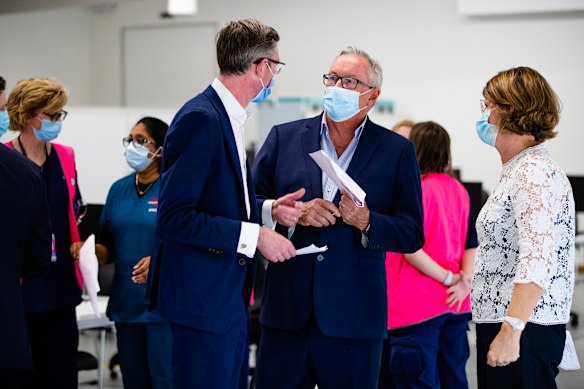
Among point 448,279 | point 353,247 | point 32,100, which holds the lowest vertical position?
point 448,279

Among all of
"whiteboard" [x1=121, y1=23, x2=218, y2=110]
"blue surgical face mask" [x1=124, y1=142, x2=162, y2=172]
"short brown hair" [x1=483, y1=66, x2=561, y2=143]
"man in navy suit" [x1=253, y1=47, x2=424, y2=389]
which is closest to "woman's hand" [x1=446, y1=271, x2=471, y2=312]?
"man in navy suit" [x1=253, y1=47, x2=424, y2=389]

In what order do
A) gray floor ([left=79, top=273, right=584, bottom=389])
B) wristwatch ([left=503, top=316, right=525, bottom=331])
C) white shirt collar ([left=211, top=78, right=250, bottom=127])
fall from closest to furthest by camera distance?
wristwatch ([left=503, top=316, right=525, bottom=331])
white shirt collar ([left=211, top=78, right=250, bottom=127])
gray floor ([left=79, top=273, right=584, bottom=389])

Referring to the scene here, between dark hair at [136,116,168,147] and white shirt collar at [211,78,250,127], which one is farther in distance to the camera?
dark hair at [136,116,168,147]

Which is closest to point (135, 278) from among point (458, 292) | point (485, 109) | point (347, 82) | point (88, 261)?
point (88, 261)

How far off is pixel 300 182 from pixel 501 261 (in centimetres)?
73

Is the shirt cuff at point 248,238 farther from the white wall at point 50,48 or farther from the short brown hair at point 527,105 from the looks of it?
the white wall at point 50,48

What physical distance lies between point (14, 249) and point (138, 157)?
4.12ft

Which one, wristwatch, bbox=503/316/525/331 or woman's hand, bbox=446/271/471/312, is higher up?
wristwatch, bbox=503/316/525/331

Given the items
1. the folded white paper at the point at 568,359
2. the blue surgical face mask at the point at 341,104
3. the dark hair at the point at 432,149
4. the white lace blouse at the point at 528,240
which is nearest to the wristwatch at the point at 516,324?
the white lace blouse at the point at 528,240

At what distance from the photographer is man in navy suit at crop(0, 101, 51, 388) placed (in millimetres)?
2242

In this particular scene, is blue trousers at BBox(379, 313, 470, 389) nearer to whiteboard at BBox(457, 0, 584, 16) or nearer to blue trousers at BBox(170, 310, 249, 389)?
blue trousers at BBox(170, 310, 249, 389)

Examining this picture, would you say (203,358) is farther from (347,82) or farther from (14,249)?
(347,82)

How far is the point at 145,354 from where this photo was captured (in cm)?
337

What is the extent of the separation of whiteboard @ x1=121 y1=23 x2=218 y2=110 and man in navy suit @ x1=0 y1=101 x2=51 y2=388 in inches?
353
